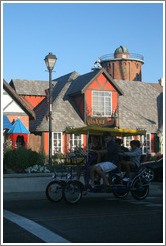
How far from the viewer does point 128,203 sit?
10.6m

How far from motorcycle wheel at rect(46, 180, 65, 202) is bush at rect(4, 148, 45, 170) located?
355 cm

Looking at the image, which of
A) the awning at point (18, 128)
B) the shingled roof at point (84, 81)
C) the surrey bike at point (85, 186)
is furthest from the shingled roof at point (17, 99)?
the surrey bike at point (85, 186)

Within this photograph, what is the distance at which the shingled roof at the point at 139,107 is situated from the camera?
1293 inches

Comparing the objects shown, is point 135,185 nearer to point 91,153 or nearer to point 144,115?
point 91,153

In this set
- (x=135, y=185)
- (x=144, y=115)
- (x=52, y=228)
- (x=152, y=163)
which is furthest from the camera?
(x=144, y=115)

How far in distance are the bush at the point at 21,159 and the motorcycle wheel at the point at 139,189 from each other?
448 centimetres

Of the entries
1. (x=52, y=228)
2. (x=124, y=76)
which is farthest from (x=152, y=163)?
(x=124, y=76)

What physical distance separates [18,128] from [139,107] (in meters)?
14.0

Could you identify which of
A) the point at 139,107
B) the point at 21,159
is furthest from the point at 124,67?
the point at 21,159

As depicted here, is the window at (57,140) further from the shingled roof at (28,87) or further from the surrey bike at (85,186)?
the surrey bike at (85,186)

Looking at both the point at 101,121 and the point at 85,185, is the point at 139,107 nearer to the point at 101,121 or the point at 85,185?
the point at 101,121

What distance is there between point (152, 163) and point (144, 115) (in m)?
16.1

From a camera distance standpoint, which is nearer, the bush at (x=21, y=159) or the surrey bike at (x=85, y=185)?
the surrey bike at (x=85, y=185)

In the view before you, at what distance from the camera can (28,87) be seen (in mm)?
32625
